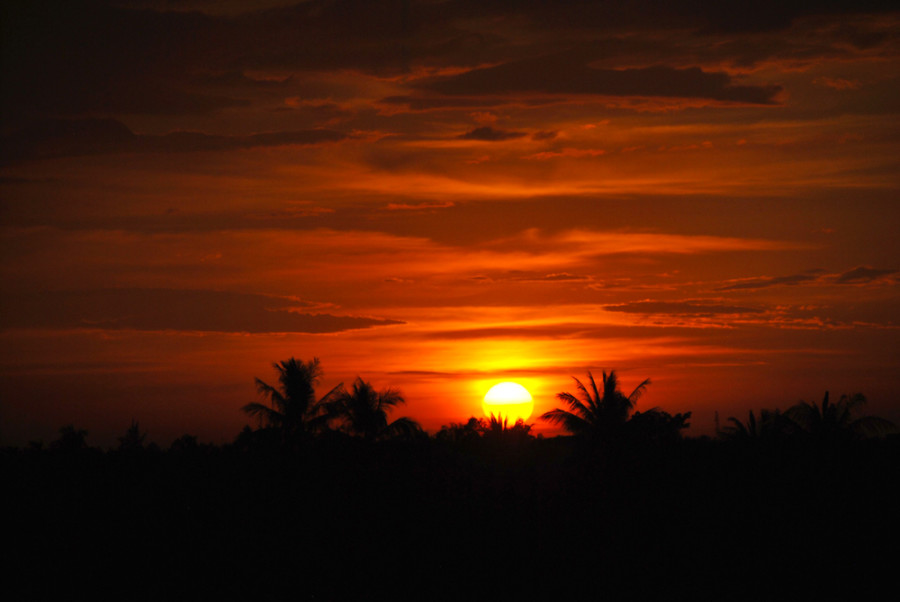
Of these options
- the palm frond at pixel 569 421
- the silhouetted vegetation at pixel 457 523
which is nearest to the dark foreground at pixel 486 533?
the silhouetted vegetation at pixel 457 523

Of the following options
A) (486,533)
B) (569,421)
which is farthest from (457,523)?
(569,421)

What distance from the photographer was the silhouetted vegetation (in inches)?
644

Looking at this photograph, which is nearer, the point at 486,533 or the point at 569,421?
the point at 486,533

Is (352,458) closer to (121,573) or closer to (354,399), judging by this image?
(121,573)

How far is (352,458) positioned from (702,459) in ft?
30.0

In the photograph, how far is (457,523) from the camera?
59.8 ft

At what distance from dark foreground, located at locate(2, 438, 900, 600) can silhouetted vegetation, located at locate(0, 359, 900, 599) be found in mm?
45

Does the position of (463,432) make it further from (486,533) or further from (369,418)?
(486,533)

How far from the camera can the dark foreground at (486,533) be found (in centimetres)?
1605

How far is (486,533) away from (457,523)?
2.32ft

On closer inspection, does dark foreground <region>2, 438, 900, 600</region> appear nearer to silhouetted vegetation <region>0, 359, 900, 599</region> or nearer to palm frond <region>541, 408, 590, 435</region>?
silhouetted vegetation <region>0, 359, 900, 599</region>

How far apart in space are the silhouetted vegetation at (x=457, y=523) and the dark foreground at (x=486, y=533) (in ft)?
Answer: 0.15

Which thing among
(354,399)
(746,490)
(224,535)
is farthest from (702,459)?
(354,399)

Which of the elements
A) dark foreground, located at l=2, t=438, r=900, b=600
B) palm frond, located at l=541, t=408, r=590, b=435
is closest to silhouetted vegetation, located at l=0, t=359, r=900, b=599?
dark foreground, located at l=2, t=438, r=900, b=600
